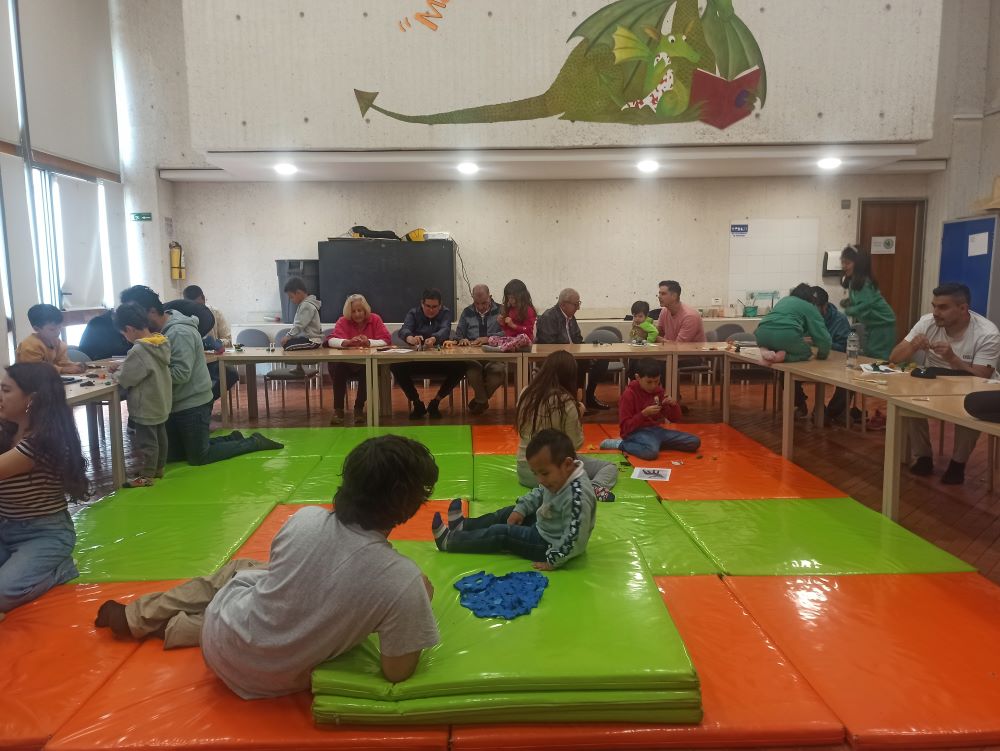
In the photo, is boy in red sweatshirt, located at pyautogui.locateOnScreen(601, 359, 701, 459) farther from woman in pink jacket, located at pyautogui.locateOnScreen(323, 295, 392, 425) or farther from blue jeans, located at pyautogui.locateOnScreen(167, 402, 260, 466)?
blue jeans, located at pyautogui.locateOnScreen(167, 402, 260, 466)

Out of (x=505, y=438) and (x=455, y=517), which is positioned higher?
(x=455, y=517)

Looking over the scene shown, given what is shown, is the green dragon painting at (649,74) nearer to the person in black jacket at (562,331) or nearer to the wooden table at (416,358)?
the person in black jacket at (562,331)

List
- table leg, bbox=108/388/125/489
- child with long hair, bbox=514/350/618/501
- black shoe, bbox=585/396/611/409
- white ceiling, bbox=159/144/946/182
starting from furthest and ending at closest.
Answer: white ceiling, bbox=159/144/946/182, black shoe, bbox=585/396/611/409, table leg, bbox=108/388/125/489, child with long hair, bbox=514/350/618/501

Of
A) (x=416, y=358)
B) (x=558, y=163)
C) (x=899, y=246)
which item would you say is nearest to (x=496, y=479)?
(x=416, y=358)

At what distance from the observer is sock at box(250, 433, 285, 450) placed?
16.4ft

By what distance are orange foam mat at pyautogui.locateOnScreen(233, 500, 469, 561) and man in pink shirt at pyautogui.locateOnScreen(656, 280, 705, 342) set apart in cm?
367

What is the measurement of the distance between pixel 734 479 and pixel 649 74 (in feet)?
16.5

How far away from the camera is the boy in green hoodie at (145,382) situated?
13.6ft

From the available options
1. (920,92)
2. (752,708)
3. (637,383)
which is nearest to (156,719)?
(752,708)

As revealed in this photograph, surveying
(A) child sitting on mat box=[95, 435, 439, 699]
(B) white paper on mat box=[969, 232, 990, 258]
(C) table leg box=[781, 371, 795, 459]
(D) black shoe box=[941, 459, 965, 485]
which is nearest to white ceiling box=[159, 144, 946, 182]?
(B) white paper on mat box=[969, 232, 990, 258]

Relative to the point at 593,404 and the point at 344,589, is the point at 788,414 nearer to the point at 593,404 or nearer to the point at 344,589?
the point at 593,404

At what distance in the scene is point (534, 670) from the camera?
1.88 metres

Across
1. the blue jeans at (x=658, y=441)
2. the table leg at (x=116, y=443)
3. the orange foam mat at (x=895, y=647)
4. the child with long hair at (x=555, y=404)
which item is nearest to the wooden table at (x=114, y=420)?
the table leg at (x=116, y=443)

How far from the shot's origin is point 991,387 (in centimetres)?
369
